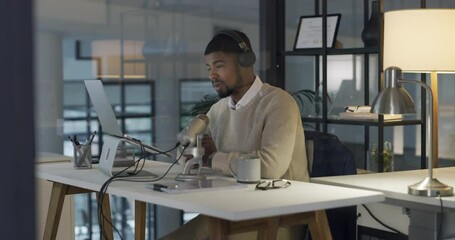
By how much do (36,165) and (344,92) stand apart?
4.15 metres

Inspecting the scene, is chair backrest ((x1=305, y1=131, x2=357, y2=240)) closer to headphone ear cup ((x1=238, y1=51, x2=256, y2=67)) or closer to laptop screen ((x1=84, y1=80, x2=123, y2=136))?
headphone ear cup ((x1=238, y1=51, x2=256, y2=67))

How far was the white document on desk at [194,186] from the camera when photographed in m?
2.09

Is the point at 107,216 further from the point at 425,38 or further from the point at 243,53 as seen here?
the point at 425,38

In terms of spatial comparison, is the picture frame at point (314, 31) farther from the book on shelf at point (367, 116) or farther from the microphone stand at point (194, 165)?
the microphone stand at point (194, 165)

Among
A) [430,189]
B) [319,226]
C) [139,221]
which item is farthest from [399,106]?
[139,221]

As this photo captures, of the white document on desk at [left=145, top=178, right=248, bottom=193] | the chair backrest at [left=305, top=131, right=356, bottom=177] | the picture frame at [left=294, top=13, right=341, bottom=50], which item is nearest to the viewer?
the white document on desk at [left=145, top=178, right=248, bottom=193]

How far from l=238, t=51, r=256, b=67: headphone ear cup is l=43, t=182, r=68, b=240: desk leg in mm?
865

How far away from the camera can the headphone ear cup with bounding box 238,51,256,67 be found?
2809 mm

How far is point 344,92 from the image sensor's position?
14.9 ft

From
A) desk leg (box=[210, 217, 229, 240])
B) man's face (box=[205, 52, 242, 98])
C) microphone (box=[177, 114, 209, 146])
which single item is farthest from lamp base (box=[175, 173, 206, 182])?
man's face (box=[205, 52, 242, 98])

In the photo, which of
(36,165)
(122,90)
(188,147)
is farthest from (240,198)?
(122,90)

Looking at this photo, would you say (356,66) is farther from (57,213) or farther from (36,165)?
(36,165)

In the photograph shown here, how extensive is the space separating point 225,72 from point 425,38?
30.9 inches

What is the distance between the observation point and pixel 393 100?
88.3 inches
